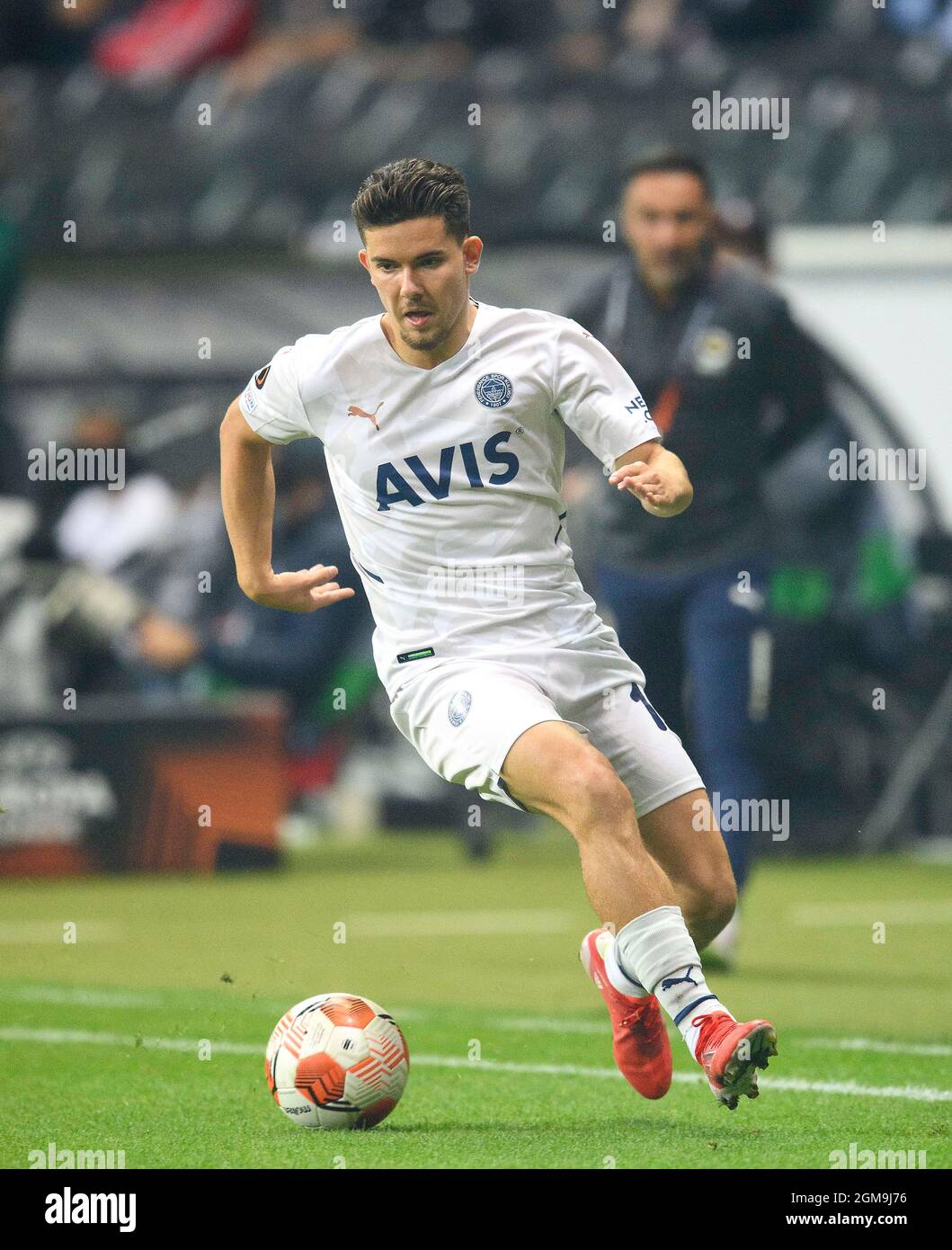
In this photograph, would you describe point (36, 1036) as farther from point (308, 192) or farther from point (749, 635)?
point (308, 192)

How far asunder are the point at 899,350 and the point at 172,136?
651 cm

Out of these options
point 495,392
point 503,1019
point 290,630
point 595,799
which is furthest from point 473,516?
point 290,630

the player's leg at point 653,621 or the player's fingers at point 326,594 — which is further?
the player's leg at point 653,621

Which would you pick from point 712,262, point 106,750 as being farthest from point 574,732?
point 106,750

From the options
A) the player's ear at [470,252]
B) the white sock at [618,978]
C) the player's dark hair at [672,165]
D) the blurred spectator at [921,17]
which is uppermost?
the blurred spectator at [921,17]

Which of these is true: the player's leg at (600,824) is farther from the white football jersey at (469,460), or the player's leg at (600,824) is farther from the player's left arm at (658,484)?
the player's left arm at (658,484)

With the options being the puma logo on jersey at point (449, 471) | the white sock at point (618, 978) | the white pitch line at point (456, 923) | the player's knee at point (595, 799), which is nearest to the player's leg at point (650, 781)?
the white sock at point (618, 978)

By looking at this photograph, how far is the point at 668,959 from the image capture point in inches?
210

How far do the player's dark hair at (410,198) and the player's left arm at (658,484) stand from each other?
773 millimetres

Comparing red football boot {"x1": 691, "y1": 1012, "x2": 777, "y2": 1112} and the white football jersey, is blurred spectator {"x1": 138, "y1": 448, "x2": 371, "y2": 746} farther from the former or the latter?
red football boot {"x1": 691, "y1": 1012, "x2": 777, "y2": 1112}

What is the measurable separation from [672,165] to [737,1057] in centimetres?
443

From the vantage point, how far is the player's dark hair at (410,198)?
18.6 ft

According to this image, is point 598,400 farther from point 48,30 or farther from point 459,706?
point 48,30

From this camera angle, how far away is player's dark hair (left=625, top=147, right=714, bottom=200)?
8.59 metres
